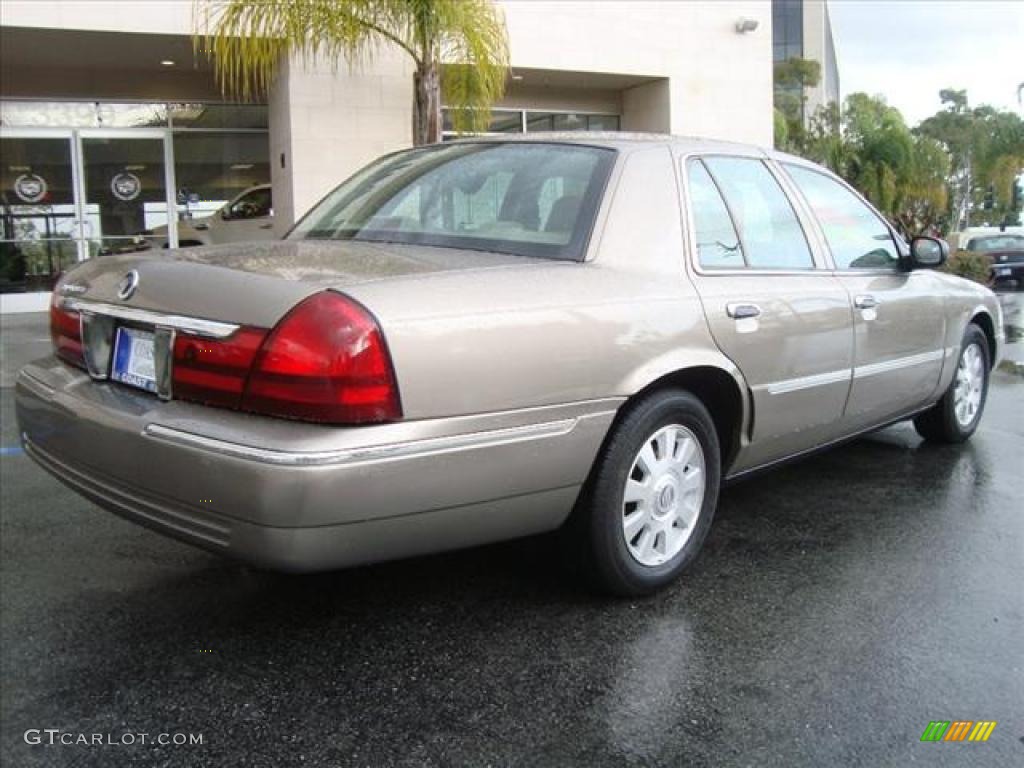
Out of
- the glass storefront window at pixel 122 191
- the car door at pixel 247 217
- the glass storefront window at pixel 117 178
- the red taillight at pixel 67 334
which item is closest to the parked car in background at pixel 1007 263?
the car door at pixel 247 217

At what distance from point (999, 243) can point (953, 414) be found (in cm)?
1957

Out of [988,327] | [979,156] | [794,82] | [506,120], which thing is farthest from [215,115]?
[794,82]

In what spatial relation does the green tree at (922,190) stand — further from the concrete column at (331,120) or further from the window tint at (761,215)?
the window tint at (761,215)

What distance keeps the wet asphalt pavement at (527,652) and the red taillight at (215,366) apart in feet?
2.80

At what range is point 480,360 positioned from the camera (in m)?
2.72

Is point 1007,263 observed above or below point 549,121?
below

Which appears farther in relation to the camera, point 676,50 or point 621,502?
point 676,50

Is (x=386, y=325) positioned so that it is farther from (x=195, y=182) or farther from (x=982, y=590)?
(x=195, y=182)

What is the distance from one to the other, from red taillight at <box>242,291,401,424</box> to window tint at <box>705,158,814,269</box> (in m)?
1.81

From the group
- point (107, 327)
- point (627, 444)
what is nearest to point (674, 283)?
point (627, 444)

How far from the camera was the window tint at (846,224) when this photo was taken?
4.30 meters

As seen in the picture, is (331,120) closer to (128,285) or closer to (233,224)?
(233,224)

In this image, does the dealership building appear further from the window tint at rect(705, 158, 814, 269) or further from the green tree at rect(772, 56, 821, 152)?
the green tree at rect(772, 56, 821, 152)

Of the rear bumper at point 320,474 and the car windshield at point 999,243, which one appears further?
the car windshield at point 999,243
